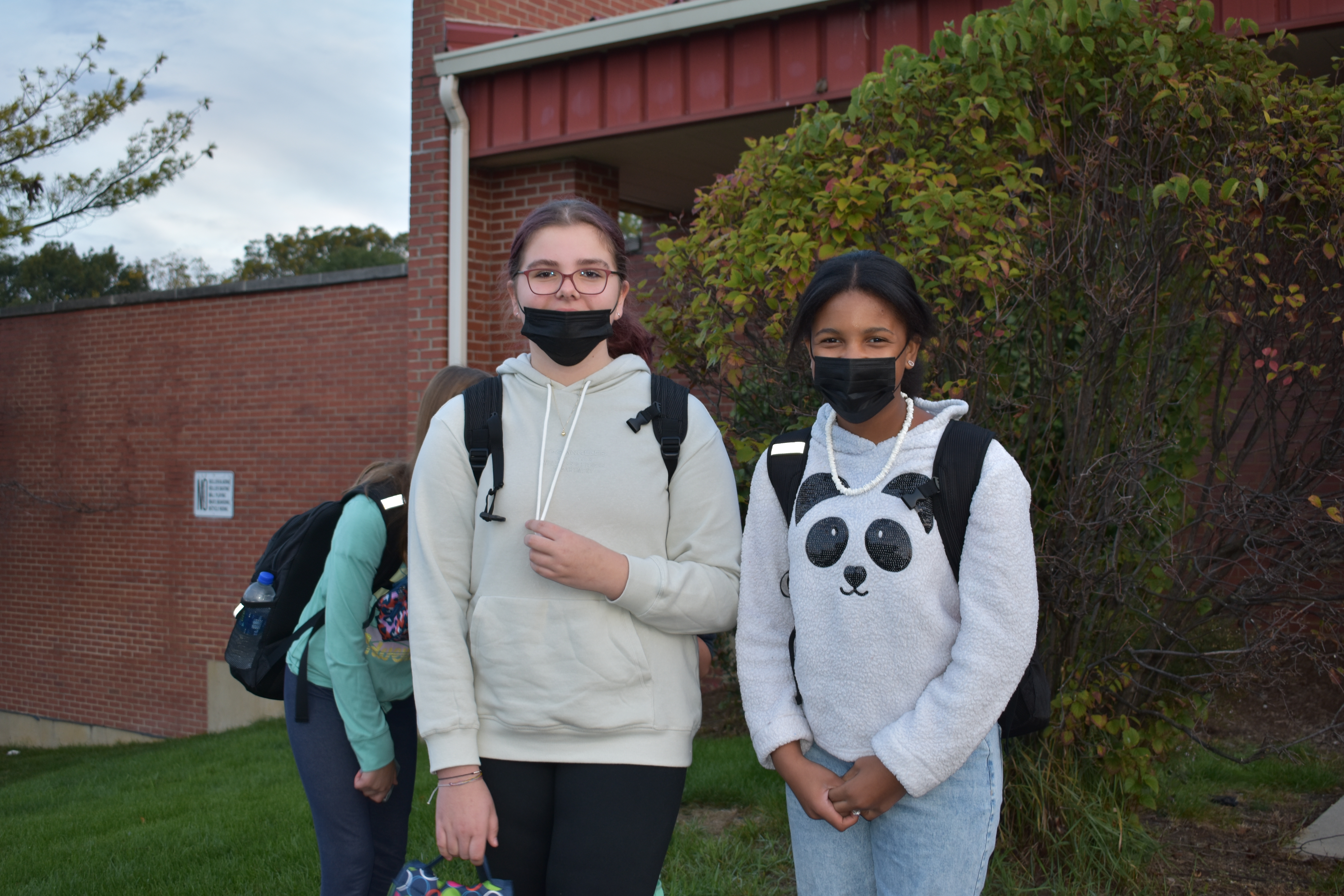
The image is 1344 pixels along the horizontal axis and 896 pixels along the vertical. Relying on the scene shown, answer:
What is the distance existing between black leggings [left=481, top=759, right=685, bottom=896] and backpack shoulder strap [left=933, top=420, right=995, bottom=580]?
698 mm

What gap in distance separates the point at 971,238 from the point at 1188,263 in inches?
34.6

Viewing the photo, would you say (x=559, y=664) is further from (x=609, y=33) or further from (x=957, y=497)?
(x=609, y=33)

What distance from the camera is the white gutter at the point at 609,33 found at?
662 centimetres

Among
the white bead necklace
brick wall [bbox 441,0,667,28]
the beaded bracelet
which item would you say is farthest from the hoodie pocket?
brick wall [bbox 441,0,667,28]

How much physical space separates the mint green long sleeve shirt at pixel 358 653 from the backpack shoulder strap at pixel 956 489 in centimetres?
146

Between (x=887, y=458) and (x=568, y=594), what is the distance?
68 cm

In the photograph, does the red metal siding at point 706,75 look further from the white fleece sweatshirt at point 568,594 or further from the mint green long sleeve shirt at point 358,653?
the white fleece sweatshirt at point 568,594

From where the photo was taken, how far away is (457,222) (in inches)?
305

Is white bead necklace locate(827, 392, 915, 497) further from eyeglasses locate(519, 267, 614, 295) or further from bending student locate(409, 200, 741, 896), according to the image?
eyeglasses locate(519, 267, 614, 295)

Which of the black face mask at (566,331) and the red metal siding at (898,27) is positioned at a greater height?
the red metal siding at (898,27)

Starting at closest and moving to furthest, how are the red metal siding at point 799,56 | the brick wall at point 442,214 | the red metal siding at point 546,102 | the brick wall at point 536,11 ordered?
1. the red metal siding at point 799,56
2. the red metal siding at point 546,102
3. the brick wall at point 442,214
4. the brick wall at point 536,11

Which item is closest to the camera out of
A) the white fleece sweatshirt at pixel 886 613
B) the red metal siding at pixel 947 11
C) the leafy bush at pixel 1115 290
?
the white fleece sweatshirt at pixel 886 613

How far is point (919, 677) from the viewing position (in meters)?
1.93

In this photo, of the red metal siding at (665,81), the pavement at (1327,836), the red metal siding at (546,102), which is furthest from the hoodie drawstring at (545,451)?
the red metal siding at (546,102)
